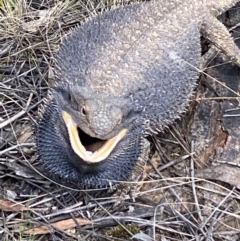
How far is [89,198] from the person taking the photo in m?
3.50

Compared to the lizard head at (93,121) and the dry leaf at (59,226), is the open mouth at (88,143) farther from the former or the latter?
the dry leaf at (59,226)

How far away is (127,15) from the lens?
369 cm

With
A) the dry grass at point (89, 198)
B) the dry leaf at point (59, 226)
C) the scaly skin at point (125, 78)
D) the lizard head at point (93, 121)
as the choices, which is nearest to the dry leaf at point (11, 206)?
the dry grass at point (89, 198)

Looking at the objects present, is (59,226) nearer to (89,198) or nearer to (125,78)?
(89,198)

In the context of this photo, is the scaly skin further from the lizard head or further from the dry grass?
the dry grass

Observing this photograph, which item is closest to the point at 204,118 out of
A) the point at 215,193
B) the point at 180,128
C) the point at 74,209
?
the point at 180,128

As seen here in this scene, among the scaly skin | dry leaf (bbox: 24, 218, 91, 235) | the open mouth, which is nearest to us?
the open mouth

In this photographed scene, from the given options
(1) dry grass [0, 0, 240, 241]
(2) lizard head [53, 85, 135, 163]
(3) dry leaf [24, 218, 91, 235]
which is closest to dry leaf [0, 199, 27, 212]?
(1) dry grass [0, 0, 240, 241]

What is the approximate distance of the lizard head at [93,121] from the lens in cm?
298

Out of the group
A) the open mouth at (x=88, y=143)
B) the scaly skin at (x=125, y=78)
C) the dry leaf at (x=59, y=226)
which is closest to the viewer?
the open mouth at (x=88, y=143)

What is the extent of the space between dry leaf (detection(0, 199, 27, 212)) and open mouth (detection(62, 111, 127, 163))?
545 millimetres

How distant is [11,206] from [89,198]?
360 mm

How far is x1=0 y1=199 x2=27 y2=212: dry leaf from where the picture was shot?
3.43 metres

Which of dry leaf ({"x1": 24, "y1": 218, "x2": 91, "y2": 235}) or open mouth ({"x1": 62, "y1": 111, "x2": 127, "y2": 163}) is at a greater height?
open mouth ({"x1": 62, "y1": 111, "x2": 127, "y2": 163})
